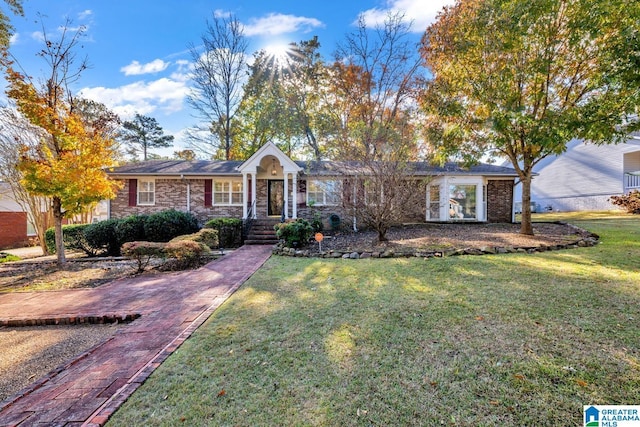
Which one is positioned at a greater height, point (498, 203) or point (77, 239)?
point (498, 203)

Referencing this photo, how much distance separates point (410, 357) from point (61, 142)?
35.5 feet

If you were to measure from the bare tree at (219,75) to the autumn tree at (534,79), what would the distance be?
17.3 m

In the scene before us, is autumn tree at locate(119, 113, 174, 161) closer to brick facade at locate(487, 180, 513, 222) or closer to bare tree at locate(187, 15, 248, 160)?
bare tree at locate(187, 15, 248, 160)

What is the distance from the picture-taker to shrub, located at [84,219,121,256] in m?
10.7

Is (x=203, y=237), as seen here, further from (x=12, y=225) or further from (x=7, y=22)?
(x=12, y=225)

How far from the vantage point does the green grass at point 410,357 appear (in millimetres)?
2248

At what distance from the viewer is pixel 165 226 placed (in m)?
11.5

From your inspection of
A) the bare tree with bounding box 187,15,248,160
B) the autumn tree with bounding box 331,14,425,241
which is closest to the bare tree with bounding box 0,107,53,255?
the bare tree with bounding box 187,15,248,160

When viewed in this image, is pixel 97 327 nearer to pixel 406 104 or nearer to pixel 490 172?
pixel 490 172

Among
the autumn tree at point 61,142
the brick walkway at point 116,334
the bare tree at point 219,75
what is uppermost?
the bare tree at point 219,75

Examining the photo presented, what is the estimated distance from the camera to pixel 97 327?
4496 millimetres

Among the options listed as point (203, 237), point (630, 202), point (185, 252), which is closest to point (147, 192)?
point (203, 237)
